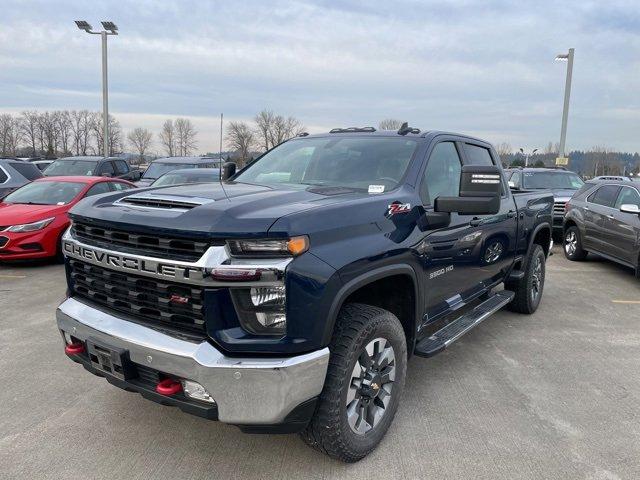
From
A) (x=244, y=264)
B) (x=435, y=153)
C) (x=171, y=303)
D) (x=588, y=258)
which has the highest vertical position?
(x=435, y=153)

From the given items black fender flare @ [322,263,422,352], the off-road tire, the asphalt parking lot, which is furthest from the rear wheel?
black fender flare @ [322,263,422,352]

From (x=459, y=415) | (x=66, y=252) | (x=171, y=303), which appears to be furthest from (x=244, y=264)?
(x=459, y=415)

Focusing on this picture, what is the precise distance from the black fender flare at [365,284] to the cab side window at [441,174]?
0.60 m

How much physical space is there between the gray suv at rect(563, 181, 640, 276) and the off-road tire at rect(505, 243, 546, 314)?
92.7 inches

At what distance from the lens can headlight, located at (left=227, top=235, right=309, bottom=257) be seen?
2.40 metres

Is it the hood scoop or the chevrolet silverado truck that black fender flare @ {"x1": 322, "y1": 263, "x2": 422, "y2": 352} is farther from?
the hood scoop

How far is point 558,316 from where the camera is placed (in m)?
5.95

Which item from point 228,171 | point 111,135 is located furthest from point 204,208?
point 111,135

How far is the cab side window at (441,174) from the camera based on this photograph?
11.7ft

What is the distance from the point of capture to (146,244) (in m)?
2.60

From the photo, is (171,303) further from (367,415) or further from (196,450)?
(367,415)

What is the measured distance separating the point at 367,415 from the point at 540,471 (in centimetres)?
101

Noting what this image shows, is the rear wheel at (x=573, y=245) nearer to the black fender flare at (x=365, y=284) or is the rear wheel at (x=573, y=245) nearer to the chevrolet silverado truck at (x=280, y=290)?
the chevrolet silverado truck at (x=280, y=290)

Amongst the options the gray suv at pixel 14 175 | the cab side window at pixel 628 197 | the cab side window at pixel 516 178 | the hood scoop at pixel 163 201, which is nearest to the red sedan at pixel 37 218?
the gray suv at pixel 14 175
